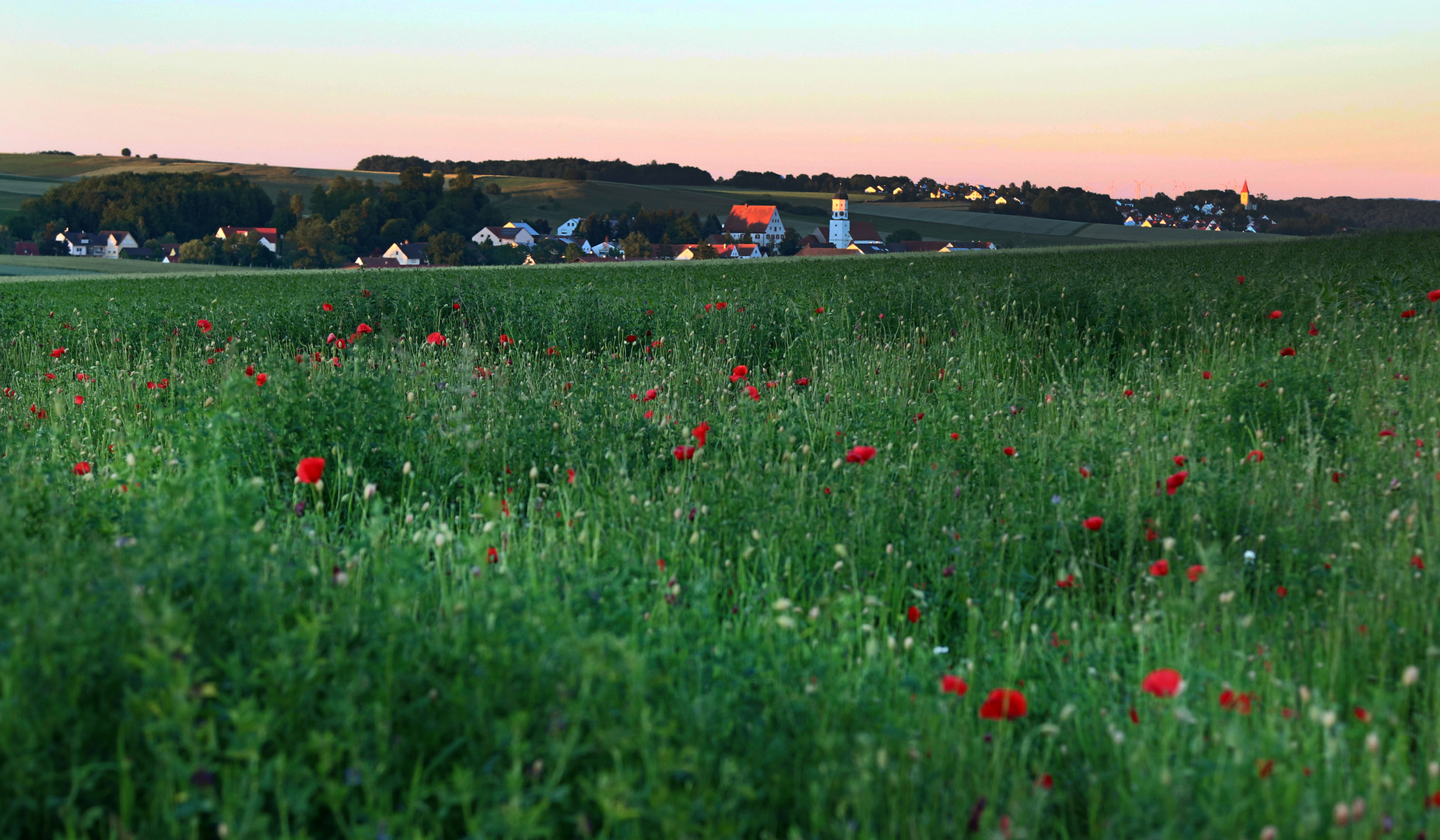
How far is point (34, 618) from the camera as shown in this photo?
1985mm

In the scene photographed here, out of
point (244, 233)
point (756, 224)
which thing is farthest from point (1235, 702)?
point (756, 224)

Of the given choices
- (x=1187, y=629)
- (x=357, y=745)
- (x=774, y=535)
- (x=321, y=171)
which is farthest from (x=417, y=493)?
(x=321, y=171)

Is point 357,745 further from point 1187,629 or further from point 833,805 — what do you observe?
point 1187,629

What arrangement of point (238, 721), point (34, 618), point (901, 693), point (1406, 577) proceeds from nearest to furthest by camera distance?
1. point (238, 721)
2. point (34, 618)
3. point (901, 693)
4. point (1406, 577)

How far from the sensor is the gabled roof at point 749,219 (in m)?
91.3

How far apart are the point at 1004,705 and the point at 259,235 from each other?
62.0 m

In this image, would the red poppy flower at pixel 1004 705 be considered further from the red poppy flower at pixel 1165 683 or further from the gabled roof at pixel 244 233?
the gabled roof at pixel 244 233

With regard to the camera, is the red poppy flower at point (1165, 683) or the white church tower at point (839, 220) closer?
the red poppy flower at point (1165, 683)

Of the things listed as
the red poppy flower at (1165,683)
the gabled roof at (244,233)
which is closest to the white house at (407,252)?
the gabled roof at (244,233)

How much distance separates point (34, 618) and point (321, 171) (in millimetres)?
114779

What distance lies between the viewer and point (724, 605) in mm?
3320

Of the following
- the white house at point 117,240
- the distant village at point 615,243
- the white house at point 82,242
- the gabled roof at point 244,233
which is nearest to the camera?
the white house at point 82,242

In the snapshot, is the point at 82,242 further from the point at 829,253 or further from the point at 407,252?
the point at 829,253

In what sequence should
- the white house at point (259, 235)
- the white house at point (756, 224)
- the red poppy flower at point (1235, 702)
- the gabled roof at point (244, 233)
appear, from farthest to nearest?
the white house at point (756, 224) → the gabled roof at point (244, 233) → the white house at point (259, 235) → the red poppy flower at point (1235, 702)
